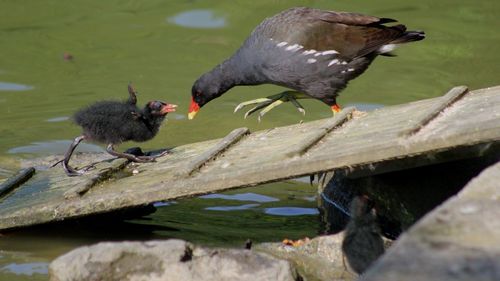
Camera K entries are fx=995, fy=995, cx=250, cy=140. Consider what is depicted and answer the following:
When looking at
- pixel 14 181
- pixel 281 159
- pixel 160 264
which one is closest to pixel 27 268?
pixel 14 181

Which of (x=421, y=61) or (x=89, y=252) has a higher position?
(x=89, y=252)

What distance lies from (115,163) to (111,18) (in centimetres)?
479

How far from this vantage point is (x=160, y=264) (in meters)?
4.05

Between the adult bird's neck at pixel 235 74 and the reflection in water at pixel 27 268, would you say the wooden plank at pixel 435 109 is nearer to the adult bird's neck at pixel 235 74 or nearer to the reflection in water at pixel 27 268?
the adult bird's neck at pixel 235 74

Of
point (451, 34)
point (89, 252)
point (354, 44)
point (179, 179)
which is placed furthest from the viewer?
point (451, 34)

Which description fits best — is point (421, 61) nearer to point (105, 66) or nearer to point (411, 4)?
point (411, 4)

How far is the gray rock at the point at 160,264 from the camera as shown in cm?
402

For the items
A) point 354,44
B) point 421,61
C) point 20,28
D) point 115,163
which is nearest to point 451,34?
point 421,61

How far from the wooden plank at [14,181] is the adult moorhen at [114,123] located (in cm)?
28

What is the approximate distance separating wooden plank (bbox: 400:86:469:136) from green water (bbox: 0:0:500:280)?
1.35 m

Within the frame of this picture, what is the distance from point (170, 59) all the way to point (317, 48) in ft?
9.46

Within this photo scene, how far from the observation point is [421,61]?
357 inches

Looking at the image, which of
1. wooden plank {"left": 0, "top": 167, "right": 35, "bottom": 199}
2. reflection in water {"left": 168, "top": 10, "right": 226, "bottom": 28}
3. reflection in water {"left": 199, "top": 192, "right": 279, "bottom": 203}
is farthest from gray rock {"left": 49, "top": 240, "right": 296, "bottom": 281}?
reflection in water {"left": 168, "top": 10, "right": 226, "bottom": 28}

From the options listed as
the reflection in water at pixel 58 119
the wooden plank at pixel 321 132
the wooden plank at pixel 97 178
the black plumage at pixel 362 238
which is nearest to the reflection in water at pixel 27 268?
the wooden plank at pixel 97 178
